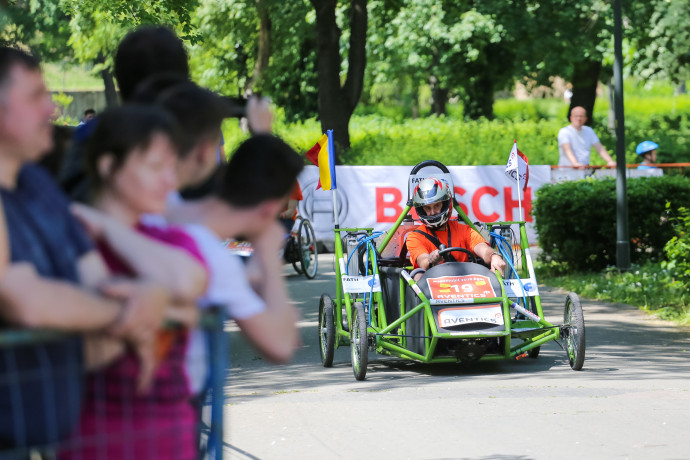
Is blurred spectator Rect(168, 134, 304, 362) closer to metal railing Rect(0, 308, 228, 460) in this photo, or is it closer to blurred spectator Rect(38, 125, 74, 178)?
metal railing Rect(0, 308, 228, 460)

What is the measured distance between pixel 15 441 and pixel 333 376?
271 inches

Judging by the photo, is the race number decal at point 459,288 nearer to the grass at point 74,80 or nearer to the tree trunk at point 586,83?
the tree trunk at point 586,83

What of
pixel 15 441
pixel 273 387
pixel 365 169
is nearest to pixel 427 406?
pixel 273 387

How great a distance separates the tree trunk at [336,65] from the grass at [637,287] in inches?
331

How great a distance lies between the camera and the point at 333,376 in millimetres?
9555

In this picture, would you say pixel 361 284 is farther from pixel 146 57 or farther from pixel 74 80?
pixel 74 80

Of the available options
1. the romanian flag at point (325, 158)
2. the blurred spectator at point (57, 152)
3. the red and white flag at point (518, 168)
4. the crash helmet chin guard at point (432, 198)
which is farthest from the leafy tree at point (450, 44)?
the blurred spectator at point (57, 152)

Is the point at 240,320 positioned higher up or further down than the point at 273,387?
higher up

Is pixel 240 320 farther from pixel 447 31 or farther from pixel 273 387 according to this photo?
pixel 447 31

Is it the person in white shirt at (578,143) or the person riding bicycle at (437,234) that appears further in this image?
the person in white shirt at (578,143)

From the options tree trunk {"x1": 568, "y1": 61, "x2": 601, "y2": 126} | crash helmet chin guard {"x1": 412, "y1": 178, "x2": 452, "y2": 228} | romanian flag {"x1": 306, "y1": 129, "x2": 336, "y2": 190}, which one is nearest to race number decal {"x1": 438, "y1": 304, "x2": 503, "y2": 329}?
crash helmet chin guard {"x1": 412, "y1": 178, "x2": 452, "y2": 228}

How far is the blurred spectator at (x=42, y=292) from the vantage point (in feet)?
8.71

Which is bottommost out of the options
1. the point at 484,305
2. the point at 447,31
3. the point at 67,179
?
the point at 484,305

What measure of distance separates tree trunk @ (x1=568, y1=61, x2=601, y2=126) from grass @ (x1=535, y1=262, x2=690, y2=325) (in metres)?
16.3
